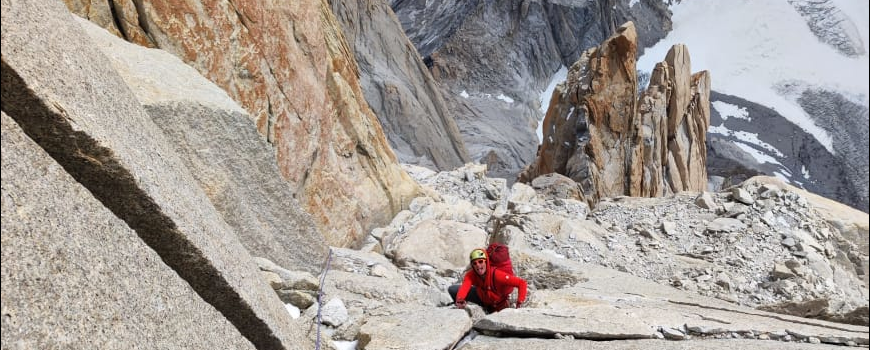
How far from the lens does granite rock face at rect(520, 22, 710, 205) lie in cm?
3228

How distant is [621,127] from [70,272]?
33780 mm

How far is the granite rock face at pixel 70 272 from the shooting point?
6.18 ft

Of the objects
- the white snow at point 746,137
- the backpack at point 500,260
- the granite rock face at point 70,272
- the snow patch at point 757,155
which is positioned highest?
the white snow at point 746,137

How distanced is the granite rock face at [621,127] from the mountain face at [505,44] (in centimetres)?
4670

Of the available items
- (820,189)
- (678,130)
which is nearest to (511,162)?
(678,130)

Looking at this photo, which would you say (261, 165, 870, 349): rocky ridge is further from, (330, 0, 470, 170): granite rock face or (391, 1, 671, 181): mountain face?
(391, 1, 671, 181): mountain face

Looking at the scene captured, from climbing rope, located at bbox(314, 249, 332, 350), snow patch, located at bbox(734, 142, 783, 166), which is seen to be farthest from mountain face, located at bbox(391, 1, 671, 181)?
climbing rope, located at bbox(314, 249, 332, 350)

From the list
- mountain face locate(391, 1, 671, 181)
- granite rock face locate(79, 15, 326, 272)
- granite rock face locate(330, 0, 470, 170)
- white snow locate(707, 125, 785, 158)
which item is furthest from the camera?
mountain face locate(391, 1, 671, 181)

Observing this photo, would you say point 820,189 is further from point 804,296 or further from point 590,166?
point 804,296

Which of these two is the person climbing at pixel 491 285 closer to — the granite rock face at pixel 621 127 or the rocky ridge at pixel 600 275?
the rocky ridge at pixel 600 275

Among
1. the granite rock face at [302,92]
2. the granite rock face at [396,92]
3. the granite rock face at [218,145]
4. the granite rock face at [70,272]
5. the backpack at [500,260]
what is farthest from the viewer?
the granite rock face at [396,92]

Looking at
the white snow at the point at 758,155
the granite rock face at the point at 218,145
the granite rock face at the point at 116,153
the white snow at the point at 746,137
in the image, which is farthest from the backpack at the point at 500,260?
the white snow at the point at 746,137

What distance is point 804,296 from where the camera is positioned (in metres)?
12.1

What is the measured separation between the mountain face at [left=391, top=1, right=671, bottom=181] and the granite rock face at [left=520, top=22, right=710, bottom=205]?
153 ft
